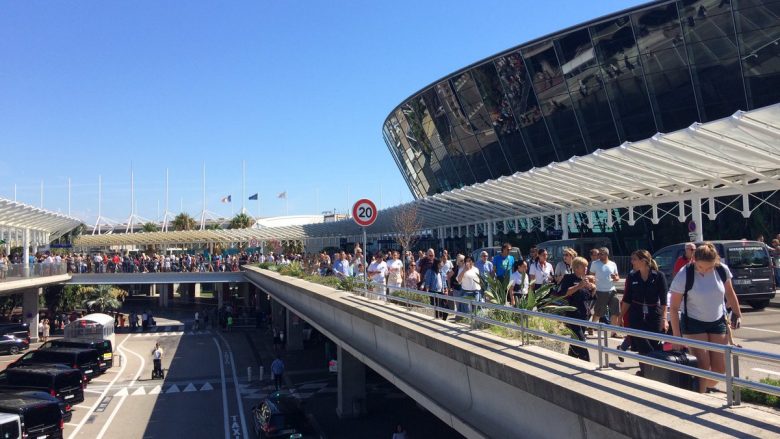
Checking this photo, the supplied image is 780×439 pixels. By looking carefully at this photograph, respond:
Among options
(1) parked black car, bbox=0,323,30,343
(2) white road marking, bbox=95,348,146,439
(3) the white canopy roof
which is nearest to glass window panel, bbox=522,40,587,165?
(3) the white canopy roof

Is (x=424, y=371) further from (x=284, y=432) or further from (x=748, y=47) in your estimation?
(x=748, y=47)

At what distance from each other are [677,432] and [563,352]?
2.98m

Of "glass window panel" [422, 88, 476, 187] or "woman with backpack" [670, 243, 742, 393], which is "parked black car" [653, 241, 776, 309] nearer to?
"woman with backpack" [670, 243, 742, 393]

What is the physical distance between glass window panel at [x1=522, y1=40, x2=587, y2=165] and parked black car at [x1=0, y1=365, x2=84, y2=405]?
2860 centimetres

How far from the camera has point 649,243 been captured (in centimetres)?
3300

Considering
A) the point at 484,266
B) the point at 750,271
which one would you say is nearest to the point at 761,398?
the point at 484,266

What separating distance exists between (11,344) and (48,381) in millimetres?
17562

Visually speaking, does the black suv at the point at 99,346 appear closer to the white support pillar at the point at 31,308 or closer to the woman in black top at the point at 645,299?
the white support pillar at the point at 31,308

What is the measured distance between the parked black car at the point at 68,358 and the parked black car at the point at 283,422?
14233 mm

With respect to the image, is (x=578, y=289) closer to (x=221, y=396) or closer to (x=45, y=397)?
(x=45, y=397)

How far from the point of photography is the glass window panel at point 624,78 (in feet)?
99.9

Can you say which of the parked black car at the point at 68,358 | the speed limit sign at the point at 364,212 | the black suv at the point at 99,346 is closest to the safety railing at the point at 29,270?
the black suv at the point at 99,346

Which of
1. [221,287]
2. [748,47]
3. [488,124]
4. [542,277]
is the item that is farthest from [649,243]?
[221,287]

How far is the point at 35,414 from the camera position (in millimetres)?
16578
